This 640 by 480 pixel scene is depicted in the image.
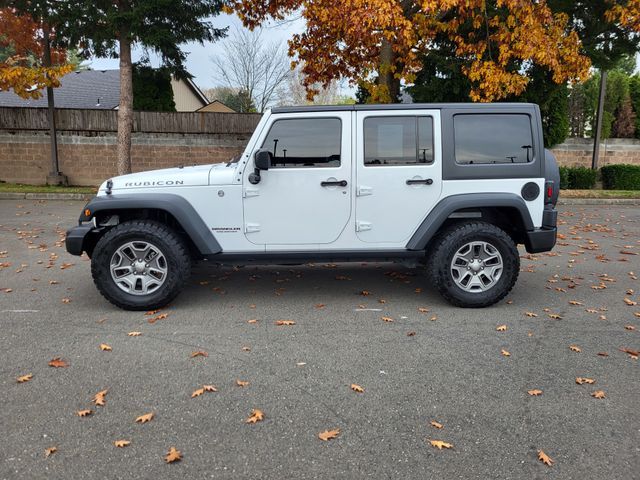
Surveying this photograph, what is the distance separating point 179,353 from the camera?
3.93 metres

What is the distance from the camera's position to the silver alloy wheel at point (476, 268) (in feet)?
16.4

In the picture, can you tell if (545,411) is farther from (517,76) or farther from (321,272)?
(517,76)

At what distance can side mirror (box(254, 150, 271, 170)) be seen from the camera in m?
4.66

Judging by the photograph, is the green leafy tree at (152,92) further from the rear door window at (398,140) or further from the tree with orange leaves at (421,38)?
the rear door window at (398,140)

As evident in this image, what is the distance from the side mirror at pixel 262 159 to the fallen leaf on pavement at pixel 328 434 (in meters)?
2.60

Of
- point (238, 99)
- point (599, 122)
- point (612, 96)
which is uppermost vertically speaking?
point (238, 99)

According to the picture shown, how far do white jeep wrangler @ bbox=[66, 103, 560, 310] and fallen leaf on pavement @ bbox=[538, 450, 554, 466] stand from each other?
2409 millimetres

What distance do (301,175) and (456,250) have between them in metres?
1.66

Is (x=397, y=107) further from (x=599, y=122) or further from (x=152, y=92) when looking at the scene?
(x=152, y=92)

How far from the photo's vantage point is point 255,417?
9.75 feet

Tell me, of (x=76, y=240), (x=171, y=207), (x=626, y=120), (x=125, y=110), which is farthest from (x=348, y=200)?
(x=626, y=120)

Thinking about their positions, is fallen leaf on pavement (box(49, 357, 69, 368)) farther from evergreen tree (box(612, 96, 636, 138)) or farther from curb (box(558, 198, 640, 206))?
evergreen tree (box(612, 96, 636, 138))

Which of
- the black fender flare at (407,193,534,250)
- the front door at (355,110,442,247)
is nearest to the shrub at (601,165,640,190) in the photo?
the black fender flare at (407,193,534,250)

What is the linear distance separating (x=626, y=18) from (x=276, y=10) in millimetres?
8508
